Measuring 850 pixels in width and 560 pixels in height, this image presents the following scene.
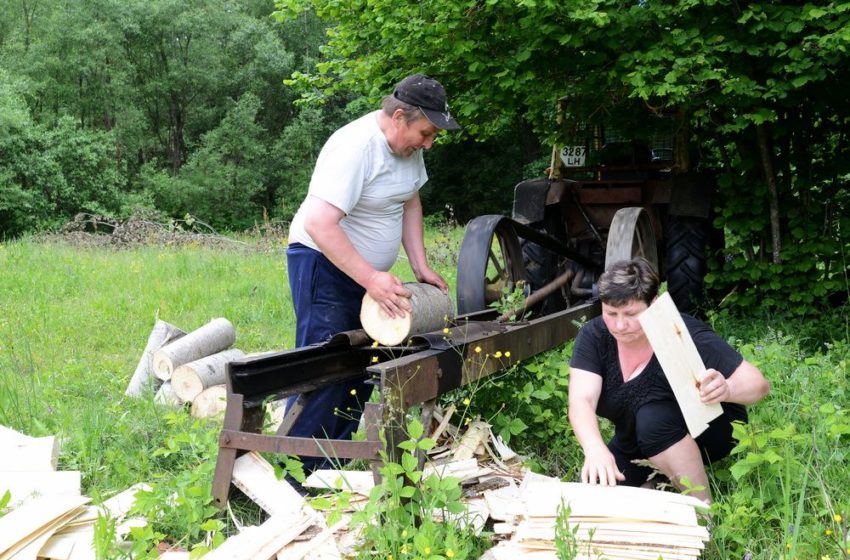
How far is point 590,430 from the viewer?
10.9 feet

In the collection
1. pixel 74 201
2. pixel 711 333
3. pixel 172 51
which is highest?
pixel 172 51

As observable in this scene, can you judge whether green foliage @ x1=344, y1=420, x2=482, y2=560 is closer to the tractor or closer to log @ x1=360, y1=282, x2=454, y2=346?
log @ x1=360, y1=282, x2=454, y2=346

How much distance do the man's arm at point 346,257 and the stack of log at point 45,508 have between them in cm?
130

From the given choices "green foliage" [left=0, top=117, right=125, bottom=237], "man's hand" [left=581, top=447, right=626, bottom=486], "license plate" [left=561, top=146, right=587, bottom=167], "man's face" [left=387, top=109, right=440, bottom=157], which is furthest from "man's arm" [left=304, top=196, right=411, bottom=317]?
"green foliage" [left=0, top=117, right=125, bottom=237]

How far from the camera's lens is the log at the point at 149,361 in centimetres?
568

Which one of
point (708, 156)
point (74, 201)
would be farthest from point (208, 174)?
point (708, 156)

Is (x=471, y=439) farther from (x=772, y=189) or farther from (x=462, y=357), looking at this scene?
(x=772, y=189)

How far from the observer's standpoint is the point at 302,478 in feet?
11.1

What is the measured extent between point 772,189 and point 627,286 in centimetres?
415

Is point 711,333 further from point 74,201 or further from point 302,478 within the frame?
point 74,201

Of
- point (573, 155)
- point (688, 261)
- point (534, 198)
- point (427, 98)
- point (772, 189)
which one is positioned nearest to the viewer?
point (427, 98)

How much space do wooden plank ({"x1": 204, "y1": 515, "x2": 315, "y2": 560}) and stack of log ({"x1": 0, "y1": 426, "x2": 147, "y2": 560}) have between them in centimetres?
49

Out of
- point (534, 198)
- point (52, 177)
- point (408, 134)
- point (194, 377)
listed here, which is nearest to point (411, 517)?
point (408, 134)

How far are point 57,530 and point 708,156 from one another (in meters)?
5.97
